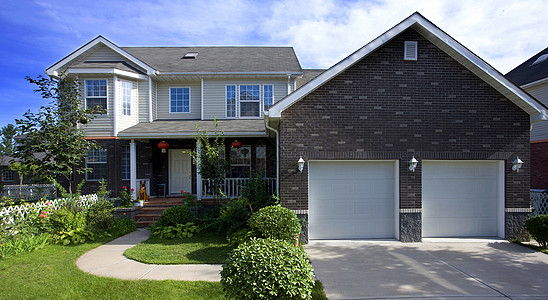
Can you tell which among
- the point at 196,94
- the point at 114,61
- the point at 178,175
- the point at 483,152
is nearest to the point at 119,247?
the point at 178,175

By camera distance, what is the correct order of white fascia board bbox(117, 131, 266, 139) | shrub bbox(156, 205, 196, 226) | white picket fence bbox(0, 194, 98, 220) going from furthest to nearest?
white fascia board bbox(117, 131, 266, 139) → shrub bbox(156, 205, 196, 226) → white picket fence bbox(0, 194, 98, 220)

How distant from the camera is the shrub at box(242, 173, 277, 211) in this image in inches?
385

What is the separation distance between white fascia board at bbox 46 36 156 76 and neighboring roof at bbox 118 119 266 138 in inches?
99.5

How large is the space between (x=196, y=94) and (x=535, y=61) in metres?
19.7

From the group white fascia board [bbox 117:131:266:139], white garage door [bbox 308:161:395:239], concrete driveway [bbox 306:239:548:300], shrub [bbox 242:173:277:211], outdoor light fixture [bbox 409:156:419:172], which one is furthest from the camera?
white fascia board [bbox 117:131:266:139]

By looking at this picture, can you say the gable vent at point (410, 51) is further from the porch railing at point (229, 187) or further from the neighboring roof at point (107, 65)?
the neighboring roof at point (107, 65)

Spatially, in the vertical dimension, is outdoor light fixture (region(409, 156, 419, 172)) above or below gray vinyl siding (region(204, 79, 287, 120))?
below

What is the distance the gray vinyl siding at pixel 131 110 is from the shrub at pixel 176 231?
5599 millimetres

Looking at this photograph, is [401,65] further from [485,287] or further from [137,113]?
[137,113]

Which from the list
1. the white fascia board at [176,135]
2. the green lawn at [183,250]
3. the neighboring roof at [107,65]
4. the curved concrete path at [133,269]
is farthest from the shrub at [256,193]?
the neighboring roof at [107,65]

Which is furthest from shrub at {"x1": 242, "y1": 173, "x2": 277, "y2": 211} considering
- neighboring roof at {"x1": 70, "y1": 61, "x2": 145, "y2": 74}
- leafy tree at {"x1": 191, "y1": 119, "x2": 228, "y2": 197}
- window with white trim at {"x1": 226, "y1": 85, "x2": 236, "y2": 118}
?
neighboring roof at {"x1": 70, "y1": 61, "x2": 145, "y2": 74}

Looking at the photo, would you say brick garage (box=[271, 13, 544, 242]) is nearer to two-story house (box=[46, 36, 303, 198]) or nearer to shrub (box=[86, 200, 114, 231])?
two-story house (box=[46, 36, 303, 198])

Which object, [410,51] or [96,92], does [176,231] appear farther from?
[410,51]

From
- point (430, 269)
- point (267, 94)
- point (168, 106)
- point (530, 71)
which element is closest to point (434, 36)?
point (430, 269)
